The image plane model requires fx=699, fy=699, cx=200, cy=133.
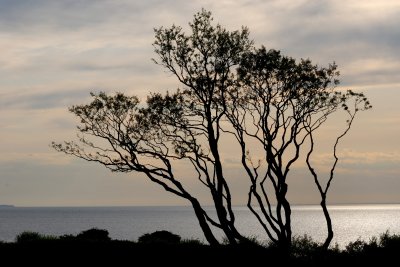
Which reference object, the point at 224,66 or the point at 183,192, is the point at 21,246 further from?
the point at 224,66

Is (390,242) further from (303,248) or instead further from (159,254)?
Answer: (159,254)

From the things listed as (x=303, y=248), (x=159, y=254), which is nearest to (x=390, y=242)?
(x=303, y=248)

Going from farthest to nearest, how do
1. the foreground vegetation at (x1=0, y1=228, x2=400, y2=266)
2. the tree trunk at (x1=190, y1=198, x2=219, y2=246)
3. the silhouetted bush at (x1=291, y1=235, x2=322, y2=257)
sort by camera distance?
1. the silhouetted bush at (x1=291, y1=235, x2=322, y2=257)
2. the tree trunk at (x1=190, y1=198, x2=219, y2=246)
3. the foreground vegetation at (x1=0, y1=228, x2=400, y2=266)

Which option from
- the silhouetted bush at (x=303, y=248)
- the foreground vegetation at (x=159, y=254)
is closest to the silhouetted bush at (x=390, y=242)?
the foreground vegetation at (x=159, y=254)

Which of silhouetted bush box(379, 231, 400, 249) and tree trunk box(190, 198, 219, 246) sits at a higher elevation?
tree trunk box(190, 198, 219, 246)

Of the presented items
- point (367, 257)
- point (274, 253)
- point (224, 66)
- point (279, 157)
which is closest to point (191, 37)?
point (224, 66)

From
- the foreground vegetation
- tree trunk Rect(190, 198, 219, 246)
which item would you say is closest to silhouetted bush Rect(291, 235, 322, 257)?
the foreground vegetation

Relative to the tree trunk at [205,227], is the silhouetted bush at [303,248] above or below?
below

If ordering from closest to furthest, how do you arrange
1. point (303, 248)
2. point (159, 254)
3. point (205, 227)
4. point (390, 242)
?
point (159, 254), point (205, 227), point (390, 242), point (303, 248)

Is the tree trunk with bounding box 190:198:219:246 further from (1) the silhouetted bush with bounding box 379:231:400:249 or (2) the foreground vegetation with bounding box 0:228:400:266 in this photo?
(1) the silhouetted bush with bounding box 379:231:400:249

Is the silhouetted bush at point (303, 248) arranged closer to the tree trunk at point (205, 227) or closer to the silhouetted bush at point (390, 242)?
the silhouetted bush at point (390, 242)

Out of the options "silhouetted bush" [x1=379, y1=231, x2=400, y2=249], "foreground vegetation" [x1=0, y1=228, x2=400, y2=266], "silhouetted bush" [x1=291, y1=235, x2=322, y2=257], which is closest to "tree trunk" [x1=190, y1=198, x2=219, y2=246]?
"foreground vegetation" [x1=0, y1=228, x2=400, y2=266]

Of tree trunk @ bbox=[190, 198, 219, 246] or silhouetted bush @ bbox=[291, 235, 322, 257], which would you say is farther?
silhouetted bush @ bbox=[291, 235, 322, 257]

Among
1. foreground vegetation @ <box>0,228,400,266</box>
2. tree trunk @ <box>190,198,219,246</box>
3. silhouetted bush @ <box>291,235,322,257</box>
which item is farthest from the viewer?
silhouetted bush @ <box>291,235,322,257</box>
